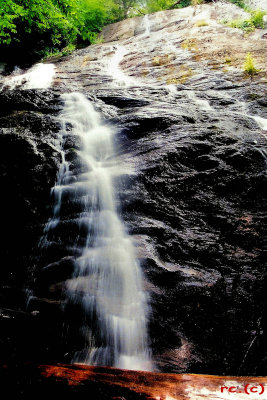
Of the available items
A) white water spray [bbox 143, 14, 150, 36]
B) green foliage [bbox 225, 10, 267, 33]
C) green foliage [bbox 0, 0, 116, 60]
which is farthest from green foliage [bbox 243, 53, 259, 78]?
white water spray [bbox 143, 14, 150, 36]

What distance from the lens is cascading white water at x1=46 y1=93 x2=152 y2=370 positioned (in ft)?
8.18

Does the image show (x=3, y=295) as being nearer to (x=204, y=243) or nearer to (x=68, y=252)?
(x=68, y=252)

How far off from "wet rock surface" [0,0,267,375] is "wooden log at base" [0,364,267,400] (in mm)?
449

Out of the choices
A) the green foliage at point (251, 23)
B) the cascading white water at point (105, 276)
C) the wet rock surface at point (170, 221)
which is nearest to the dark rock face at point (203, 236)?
the wet rock surface at point (170, 221)

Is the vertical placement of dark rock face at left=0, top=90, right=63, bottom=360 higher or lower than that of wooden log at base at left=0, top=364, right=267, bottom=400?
higher

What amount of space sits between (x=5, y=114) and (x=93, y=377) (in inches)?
213

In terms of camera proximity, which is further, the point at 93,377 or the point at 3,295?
Answer: the point at 3,295

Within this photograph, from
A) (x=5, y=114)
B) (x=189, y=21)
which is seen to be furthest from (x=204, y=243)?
(x=189, y=21)

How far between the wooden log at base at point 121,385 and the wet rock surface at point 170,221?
1.47ft

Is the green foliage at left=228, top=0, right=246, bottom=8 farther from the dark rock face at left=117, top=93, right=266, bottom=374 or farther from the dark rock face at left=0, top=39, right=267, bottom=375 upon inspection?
the dark rock face at left=117, top=93, right=266, bottom=374

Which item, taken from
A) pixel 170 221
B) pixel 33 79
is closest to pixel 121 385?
pixel 170 221

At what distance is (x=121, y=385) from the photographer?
1.49m

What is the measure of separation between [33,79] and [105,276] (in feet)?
30.0

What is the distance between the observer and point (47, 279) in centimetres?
310
